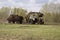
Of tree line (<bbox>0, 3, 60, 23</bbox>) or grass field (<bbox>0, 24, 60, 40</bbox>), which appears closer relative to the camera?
grass field (<bbox>0, 24, 60, 40</bbox>)

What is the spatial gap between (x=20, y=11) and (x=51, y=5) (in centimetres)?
446

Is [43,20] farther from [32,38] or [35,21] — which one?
[32,38]

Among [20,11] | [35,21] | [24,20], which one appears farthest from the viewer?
[20,11]

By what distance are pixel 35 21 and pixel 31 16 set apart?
1.18 metres

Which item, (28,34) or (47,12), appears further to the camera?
(47,12)

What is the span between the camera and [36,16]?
2322cm

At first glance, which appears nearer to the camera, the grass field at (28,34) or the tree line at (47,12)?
the grass field at (28,34)

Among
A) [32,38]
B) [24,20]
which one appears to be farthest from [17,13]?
[32,38]

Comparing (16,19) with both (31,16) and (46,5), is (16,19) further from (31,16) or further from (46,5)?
(46,5)

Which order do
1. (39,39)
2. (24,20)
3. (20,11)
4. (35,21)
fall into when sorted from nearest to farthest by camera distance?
1. (39,39)
2. (35,21)
3. (24,20)
4. (20,11)

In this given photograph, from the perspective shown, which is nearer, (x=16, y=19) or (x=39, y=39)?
(x=39, y=39)

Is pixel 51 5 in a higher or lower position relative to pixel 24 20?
higher

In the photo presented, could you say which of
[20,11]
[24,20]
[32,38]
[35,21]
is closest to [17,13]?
[20,11]

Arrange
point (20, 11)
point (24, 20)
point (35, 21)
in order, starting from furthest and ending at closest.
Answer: point (20, 11) → point (24, 20) → point (35, 21)
